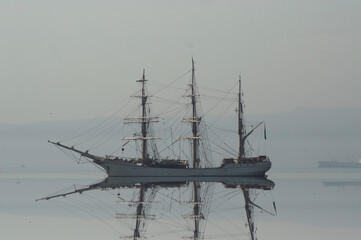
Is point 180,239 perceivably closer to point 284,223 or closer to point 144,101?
point 284,223

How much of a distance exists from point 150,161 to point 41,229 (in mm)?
91616

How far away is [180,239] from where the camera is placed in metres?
56.0

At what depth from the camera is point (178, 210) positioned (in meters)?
78.3

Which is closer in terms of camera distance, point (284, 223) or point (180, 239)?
point (180, 239)

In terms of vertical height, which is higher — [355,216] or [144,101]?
[144,101]

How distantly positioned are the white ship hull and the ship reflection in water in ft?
113

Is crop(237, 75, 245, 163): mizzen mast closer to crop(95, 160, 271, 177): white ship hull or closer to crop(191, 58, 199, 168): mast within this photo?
crop(95, 160, 271, 177): white ship hull

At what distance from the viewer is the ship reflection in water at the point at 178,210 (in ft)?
199

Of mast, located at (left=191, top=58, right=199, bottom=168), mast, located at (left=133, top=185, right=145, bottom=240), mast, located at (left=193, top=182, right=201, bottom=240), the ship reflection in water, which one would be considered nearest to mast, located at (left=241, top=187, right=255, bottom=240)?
the ship reflection in water

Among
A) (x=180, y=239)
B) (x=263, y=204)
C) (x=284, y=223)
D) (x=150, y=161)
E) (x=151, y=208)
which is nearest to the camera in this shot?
(x=180, y=239)

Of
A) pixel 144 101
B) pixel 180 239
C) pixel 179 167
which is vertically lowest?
pixel 180 239

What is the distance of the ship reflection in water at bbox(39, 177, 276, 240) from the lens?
60656mm

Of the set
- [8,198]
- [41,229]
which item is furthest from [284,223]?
[8,198]

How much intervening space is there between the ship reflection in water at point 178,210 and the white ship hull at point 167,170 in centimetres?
3444
